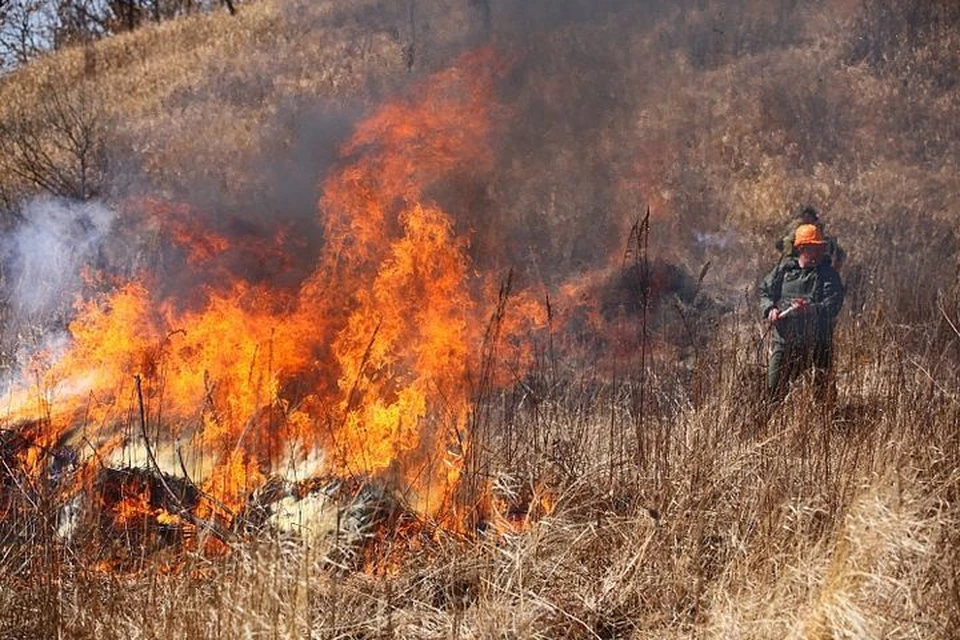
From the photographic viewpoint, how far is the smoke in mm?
9737

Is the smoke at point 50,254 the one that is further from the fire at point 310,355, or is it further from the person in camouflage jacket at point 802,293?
the person in camouflage jacket at point 802,293

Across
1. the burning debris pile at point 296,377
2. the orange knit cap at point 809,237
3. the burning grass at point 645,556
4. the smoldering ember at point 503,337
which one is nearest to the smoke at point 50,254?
the smoldering ember at point 503,337

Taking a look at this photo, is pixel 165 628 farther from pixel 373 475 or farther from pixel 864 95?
pixel 864 95

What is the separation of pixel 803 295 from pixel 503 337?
113 inches

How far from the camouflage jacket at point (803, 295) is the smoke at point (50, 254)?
Result: 7295 mm

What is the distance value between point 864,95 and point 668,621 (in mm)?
14373

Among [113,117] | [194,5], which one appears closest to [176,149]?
[113,117]

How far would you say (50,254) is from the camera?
1114 centimetres

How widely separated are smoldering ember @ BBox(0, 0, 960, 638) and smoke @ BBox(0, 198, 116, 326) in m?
0.08

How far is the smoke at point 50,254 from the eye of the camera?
974 centimetres

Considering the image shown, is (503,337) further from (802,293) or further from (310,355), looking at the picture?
(802,293)

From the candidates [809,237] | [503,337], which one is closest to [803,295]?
[809,237]

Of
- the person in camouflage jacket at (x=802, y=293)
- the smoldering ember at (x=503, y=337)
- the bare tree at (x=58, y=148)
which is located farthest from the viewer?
the bare tree at (x=58, y=148)

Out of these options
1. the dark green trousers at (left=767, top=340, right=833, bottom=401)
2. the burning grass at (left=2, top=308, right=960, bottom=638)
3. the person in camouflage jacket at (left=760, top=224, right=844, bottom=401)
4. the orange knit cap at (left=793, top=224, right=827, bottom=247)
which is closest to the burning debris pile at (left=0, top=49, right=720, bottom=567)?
the burning grass at (left=2, top=308, right=960, bottom=638)
